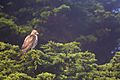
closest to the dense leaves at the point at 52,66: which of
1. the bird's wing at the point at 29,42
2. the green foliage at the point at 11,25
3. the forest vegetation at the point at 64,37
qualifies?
the forest vegetation at the point at 64,37

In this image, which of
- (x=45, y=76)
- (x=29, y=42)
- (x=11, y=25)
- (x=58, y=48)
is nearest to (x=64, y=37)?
(x=11, y=25)

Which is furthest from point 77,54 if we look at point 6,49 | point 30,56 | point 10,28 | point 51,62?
point 10,28

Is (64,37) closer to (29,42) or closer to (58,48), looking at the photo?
(58,48)

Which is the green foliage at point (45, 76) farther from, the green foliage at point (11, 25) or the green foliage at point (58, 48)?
the green foliage at point (11, 25)

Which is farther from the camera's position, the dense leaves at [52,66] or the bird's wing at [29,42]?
the bird's wing at [29,42]

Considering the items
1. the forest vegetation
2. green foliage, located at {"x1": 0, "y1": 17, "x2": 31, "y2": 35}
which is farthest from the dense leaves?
green foliage, located at {"x1": 0, "y1": 17, "x2": 31, "y2": 35}

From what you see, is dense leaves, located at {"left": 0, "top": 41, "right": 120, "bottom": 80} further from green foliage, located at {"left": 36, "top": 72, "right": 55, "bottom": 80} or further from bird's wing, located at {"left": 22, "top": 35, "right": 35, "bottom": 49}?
bird's wing, located at {"left": 22, "top": 35, "right": 35, "bottom": 49}

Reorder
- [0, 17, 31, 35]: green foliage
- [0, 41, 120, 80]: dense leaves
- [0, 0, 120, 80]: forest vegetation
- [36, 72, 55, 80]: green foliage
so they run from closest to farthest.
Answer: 1. [36, 72, 55, 80]: green foliage
2. [0, 41, 120, 80]: dense leaves
3. [0, 0, 120, 80]: forest vegetation
4. [0, 17, 31, 35]: green foliage

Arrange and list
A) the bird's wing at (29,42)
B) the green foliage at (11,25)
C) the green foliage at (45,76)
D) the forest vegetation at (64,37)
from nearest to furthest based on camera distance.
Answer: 1. the green foliage at (45,76)
2. the forest vegetation at (64,37)
3. the bird's wing at (29,42)
4. the green foliage at (11,25)
